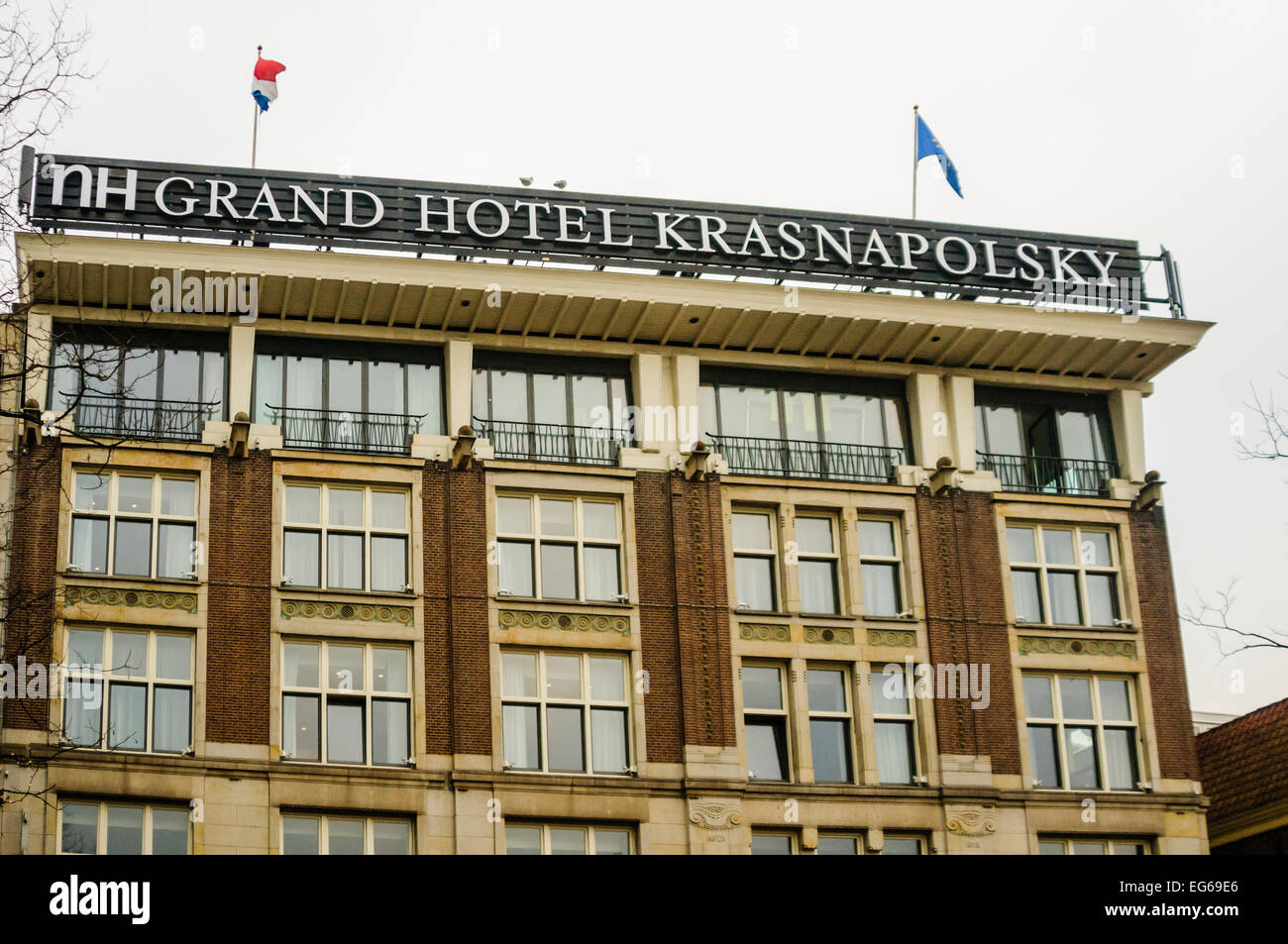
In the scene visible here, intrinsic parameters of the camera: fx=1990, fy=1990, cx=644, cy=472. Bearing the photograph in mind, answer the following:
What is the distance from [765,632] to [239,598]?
1121 cm

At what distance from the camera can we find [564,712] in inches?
1639

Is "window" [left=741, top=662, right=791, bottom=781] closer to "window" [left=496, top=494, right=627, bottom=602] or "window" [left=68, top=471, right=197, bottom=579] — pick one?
"window" [left=496, top=494, right=627, bottom=602]

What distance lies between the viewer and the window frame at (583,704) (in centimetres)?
4103

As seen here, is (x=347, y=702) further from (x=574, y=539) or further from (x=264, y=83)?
(x=264, y=83)

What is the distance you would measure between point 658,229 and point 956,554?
9937mm

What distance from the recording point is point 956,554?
1763 inches

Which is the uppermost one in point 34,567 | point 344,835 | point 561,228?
point 561,228

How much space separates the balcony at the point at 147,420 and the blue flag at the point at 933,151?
17865 mm

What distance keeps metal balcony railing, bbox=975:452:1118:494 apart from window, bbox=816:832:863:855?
942 cm

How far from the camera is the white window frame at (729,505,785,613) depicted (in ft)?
143

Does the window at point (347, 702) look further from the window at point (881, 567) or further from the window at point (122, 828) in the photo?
the window at point (881, 567)

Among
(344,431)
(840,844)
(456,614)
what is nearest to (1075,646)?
(840,844)

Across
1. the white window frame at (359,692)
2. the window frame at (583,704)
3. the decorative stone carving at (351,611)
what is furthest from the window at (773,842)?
the decorative stone carving at (351,611)

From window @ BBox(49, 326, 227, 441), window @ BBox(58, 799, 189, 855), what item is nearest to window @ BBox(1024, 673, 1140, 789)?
window @ BBox(58, 799, 189, 855)
